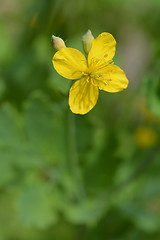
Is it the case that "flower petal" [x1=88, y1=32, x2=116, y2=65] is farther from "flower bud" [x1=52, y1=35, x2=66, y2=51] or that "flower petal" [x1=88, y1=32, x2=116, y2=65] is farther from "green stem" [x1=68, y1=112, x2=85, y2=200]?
"green stem" [x1=68, y1=112, x2=85, y2=200]

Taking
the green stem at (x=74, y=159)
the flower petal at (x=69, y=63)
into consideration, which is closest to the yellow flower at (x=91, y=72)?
the flower petal at (x=69, y=63)

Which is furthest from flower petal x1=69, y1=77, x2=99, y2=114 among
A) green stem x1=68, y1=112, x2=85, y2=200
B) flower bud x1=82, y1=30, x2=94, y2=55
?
green stem x1=68, y1=112, x2=85, y2=200

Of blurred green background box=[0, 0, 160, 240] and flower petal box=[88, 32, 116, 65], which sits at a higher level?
flower petal box=[88, 32, 116, 65]

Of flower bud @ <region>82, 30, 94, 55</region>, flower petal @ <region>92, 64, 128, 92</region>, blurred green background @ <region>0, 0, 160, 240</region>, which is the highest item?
flower bud @ <region>82, 30, 94, 55</region>

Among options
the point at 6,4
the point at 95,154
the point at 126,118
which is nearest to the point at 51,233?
the point at 95,154

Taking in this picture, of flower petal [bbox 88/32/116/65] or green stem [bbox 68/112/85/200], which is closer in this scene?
flower petal [bbox 88/32/116/65]

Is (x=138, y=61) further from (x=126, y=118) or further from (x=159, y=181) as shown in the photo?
(x=159, y=181)
